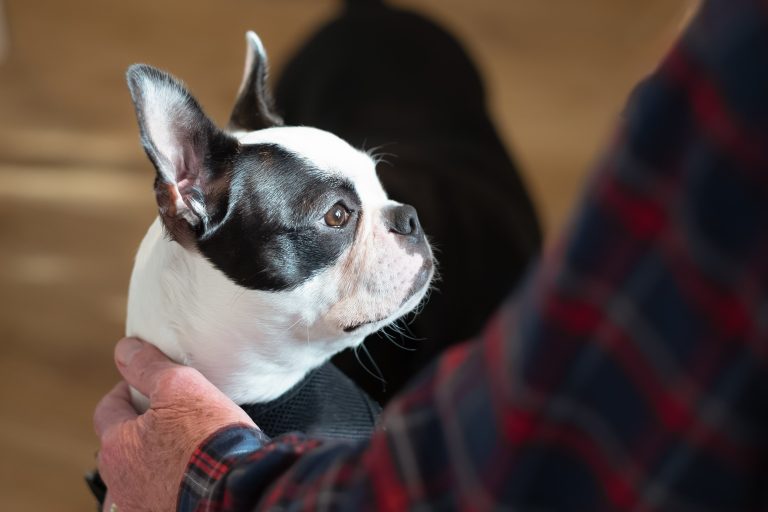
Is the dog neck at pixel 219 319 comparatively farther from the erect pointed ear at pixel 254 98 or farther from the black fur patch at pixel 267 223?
the erect pointed ear at pixel 254 98

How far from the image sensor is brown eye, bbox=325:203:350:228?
2.84ft

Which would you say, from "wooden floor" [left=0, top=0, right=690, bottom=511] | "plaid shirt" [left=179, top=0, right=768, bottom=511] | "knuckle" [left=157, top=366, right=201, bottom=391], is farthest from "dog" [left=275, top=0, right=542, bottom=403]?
"plaid shirt" [left=179, top=0, right=768, bottom=511]

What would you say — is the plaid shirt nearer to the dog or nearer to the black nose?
the black nose

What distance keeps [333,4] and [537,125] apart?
0.68m

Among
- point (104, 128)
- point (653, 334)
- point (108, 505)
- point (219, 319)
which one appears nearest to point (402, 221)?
point (219, 319)

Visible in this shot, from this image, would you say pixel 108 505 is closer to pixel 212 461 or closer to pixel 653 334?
pixel 212 461

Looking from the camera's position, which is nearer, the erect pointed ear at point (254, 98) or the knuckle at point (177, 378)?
the knuckle at point (177, 378)

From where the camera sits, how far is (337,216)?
2.85ft

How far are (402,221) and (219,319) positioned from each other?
0.66ft

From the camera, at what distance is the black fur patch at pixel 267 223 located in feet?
2.75

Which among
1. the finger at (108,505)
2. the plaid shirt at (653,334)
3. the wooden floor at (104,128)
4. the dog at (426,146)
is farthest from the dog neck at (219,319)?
the wooden floor at (104,128)

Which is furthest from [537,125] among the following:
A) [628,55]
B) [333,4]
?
[333,4]

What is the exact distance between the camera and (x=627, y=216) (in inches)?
14.5

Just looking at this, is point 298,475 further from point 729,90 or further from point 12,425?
point 12,425
